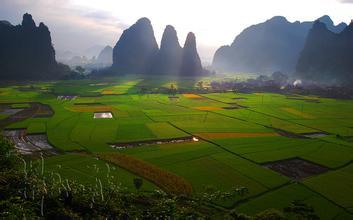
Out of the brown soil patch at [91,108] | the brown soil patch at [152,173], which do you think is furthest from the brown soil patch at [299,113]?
the brown soil patch at [152,173]

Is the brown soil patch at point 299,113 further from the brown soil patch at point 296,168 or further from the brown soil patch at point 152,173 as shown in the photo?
the brown soil patch at point 152,173

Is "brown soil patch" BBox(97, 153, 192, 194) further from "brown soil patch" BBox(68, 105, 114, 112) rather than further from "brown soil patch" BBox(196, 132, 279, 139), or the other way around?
"brown soil patch" BBox(68, 105, 114, 112)

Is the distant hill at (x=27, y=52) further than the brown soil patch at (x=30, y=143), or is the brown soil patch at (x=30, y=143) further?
the distant hill at (x=27, y=52)

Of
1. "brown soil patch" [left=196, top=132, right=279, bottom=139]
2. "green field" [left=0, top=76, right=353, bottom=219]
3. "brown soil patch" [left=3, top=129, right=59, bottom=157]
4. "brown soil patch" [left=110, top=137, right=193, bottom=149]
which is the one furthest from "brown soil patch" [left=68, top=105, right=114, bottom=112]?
"brown soil patch" [left=196, top=132, right=279, bottom=139]

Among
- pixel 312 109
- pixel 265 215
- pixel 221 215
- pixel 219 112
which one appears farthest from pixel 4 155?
pixel 312 109

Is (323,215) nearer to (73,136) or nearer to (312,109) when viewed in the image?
(73,136)

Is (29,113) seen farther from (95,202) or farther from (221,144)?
(95,202)

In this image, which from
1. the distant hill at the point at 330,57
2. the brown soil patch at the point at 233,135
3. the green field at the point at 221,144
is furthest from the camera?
the distant hill at the point at 330,57
